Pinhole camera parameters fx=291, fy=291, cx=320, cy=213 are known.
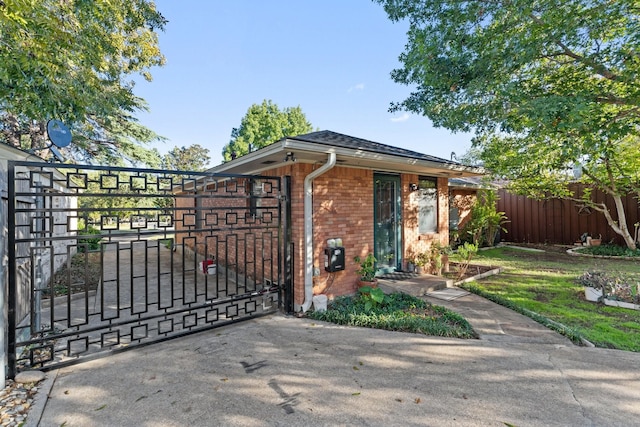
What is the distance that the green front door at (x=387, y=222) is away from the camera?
6531 mm

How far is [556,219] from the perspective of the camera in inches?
481

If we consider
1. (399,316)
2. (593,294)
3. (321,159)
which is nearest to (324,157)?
(321,159)

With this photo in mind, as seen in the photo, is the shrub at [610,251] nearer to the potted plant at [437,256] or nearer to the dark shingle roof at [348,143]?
the potted plant at [437,256]

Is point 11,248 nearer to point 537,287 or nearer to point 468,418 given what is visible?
point 468,418

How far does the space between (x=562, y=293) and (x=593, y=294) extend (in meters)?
0.59

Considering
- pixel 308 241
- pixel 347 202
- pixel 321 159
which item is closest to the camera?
pixel 321 159

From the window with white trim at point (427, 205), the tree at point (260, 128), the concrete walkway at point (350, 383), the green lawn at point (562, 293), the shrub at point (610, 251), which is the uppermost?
the tree at point (260, 128)

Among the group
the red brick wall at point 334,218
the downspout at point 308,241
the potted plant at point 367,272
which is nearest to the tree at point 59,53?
the red brick wall at point 334,218

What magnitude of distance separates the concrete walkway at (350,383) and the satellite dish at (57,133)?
2931 millimetres

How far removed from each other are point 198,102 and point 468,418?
17.0 meters

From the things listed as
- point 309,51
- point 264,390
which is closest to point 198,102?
point 309,51

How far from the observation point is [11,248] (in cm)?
297

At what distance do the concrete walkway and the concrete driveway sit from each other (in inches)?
0.5

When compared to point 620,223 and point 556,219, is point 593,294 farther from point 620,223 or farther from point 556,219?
point 556,219
